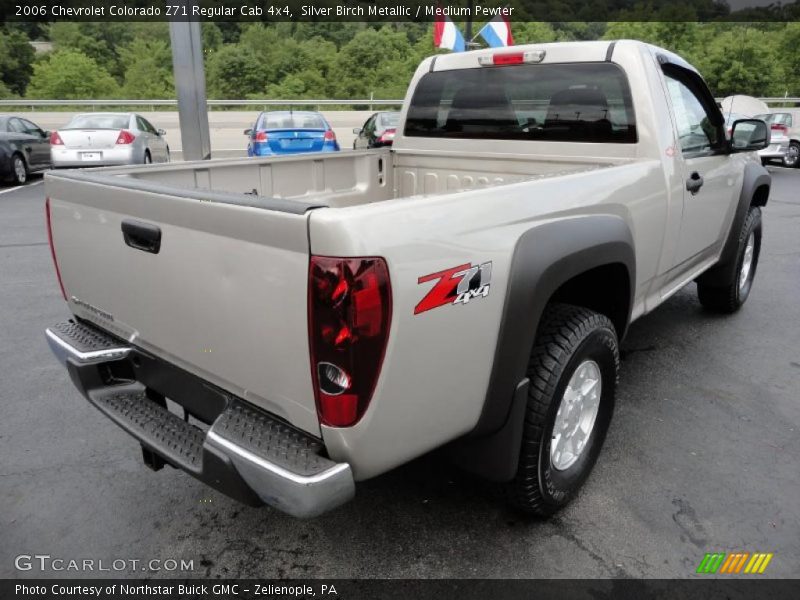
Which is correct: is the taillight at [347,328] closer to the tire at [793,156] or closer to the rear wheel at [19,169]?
the rear wheel at [19,169]

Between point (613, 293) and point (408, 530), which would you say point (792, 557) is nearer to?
point (613, 293)

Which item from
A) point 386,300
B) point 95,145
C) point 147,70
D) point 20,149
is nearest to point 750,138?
point 386,300

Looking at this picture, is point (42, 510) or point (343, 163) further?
point (343, 163)

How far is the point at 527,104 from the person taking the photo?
366 cm

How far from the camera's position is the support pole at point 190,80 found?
6832mm

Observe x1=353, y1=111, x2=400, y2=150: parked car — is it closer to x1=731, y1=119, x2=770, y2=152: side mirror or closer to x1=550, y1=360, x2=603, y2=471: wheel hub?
x1=731, y1=119, x2=770, y2=152: side mirror

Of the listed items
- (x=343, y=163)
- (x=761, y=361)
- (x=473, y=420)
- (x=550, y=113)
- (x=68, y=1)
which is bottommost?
(x=761, y=361)

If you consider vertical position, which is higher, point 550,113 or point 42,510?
point 550,113

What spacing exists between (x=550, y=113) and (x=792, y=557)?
242 centimetres

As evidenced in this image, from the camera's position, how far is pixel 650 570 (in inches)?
89.9

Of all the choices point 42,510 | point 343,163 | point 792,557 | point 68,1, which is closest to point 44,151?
point 343,163

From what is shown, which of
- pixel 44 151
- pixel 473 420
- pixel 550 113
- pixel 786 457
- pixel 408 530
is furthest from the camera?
pixel 44 151

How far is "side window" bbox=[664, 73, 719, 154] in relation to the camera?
3.45m

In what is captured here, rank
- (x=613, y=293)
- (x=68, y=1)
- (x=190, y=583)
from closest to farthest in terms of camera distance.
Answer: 1. (x=190, y=583)
2. (x=613, y=293)
3. (x=68, y=1)
